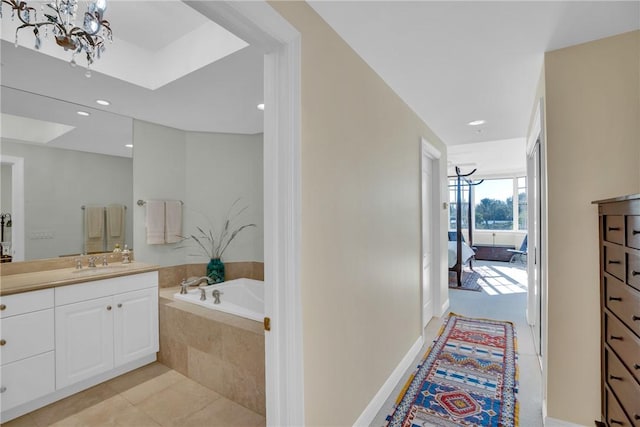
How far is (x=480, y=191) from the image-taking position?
358 inches

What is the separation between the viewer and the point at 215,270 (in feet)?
11.4

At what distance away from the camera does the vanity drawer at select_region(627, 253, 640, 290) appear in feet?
3.81

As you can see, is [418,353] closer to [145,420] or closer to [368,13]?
[145,420]

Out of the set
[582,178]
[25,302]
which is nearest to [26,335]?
[25,302]

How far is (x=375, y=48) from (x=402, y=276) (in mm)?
1753

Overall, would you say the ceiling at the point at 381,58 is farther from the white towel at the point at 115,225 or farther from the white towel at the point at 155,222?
the white towel at the point at 155,222

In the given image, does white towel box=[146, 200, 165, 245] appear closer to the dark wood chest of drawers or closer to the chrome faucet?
the chrome faucet

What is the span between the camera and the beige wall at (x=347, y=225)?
1410mm

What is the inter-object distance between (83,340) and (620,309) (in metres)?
3.24

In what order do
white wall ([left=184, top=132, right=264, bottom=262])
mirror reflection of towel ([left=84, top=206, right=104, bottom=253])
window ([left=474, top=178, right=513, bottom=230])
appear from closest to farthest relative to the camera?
mirror reflection of towel ([left=84, top=206, right=104, bottom=253]) < white wall ([left=184, top=132, right=264, bottom=262]) < window ([left=474, top=178, right=513, bottom=230])

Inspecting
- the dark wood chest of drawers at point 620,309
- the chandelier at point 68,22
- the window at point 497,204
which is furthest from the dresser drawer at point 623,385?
the window at point 497,204

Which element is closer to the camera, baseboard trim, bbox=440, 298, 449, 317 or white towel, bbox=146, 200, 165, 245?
white towel, bbox=146, 200, 165, 245

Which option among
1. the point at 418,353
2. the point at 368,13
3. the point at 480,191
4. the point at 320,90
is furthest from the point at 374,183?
the point at 480,191

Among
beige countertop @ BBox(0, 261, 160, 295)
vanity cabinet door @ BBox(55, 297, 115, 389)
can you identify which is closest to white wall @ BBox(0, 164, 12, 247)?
beige countertop @ BBox(0, 261, 160, 295)
